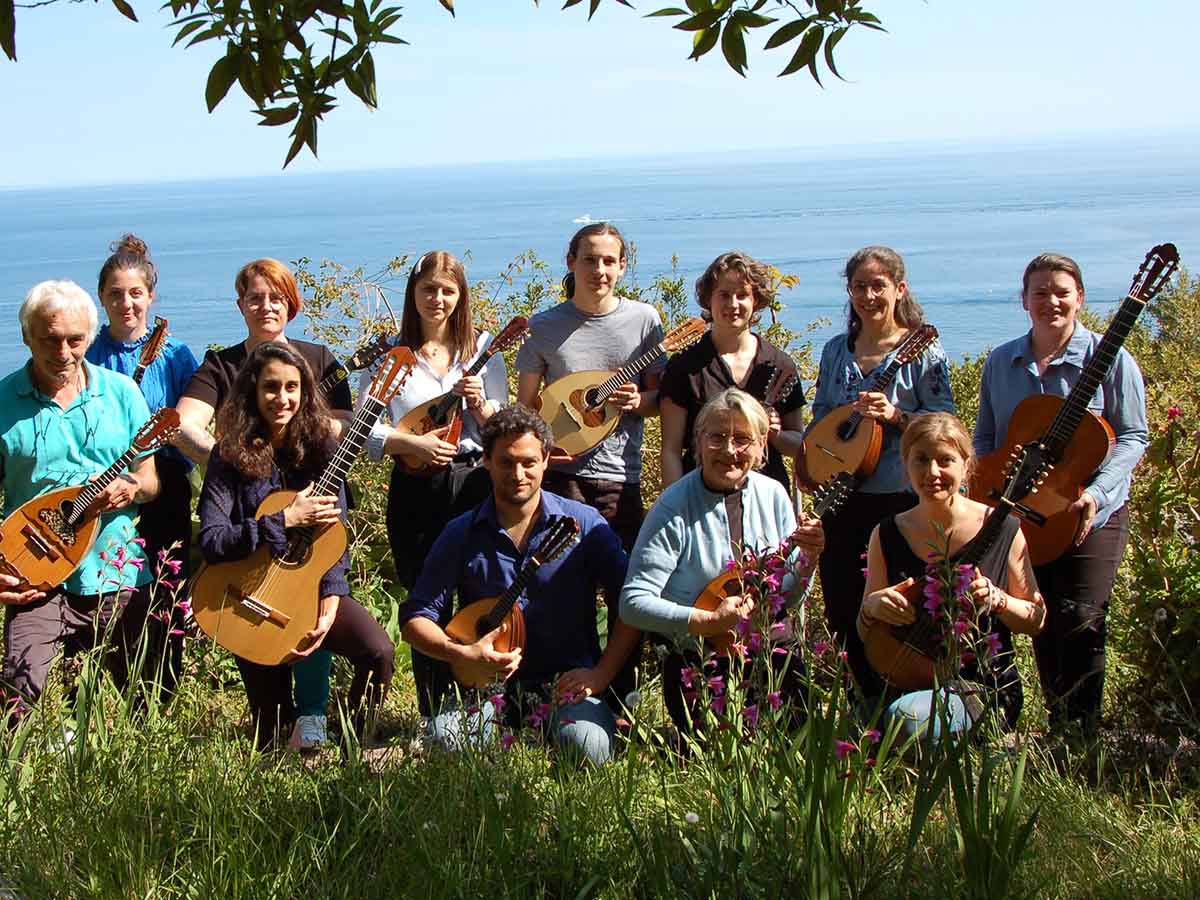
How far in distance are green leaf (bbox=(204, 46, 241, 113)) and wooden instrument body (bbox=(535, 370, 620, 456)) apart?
10.5ft

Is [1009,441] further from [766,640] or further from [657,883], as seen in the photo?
[657,883]

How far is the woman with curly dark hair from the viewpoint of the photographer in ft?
17.2

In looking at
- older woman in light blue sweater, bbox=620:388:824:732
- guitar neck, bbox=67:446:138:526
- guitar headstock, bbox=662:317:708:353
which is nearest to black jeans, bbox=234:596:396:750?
guitar neck, bbox=67:446:138:526

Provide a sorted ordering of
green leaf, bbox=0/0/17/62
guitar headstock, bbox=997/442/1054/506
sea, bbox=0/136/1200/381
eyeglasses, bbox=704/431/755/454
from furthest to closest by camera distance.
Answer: sea, bbox=0/136/1200/381 → eyeglasses, bbox=704/431/755/454 → guitar headstock, bbox=997/442/1054/506 → green leaf, bbox=0/0/17/62

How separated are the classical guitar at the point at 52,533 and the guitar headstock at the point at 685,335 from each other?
2109 millimetres

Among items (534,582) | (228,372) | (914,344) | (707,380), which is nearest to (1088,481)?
(914,344)

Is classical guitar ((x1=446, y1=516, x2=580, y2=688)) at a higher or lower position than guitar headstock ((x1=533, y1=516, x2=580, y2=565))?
lower

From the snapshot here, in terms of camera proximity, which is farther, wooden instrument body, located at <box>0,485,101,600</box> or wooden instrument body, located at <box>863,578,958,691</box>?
wooden instrument body, located at <box>0,485,101,600</box>

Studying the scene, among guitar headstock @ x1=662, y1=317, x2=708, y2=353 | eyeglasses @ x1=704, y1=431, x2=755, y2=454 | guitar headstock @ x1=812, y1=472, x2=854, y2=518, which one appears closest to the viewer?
guitar headstock @ x1=812, y1=472, x2=854, y2=518

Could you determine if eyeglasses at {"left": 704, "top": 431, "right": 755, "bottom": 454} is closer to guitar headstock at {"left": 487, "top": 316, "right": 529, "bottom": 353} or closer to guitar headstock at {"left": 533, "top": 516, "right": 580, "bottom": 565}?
guitar headstock at {"left": 533, "top": 516, "right": 580, "bottom": 565}

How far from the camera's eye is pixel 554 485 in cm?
599

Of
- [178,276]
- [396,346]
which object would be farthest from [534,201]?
[396,346]

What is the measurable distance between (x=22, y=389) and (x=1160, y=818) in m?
4.18

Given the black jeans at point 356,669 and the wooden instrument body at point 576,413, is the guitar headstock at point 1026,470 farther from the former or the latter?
the black jeans at point 356,669
